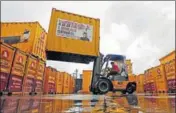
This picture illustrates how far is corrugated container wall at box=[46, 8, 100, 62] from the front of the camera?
33.3 ft

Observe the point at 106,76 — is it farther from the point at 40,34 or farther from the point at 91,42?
the point at 40,34

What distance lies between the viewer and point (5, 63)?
8461 millimetres

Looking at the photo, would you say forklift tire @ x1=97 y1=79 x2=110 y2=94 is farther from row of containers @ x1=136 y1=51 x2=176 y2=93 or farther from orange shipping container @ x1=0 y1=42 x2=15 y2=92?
row of containers @ x1=136 y1=51 x2=176 y2=93

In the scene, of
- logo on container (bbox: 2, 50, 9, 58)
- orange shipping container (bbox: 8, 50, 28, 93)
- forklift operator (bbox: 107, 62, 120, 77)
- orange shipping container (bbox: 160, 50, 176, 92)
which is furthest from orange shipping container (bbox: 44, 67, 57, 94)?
orange shipping container (bbox: 160, 50, 176, 92)

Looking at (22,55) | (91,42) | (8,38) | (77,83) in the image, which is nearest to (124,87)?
(91,42)

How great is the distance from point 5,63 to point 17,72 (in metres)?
1.13

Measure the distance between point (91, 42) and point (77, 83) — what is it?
70.5 feet

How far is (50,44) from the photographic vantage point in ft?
32.9

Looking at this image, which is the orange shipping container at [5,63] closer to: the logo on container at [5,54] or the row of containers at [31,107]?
the logo on container at [5,54]

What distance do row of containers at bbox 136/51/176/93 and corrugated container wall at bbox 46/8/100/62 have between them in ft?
22.4

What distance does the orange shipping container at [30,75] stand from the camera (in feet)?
33.9

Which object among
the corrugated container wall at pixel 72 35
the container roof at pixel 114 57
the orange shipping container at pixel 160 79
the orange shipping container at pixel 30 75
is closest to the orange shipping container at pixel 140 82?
the orange shipping container at pixel 160 79

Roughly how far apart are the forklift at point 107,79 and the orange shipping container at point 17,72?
389 cm

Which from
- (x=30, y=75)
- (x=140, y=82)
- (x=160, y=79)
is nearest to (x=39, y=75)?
(x=30, y=75)
